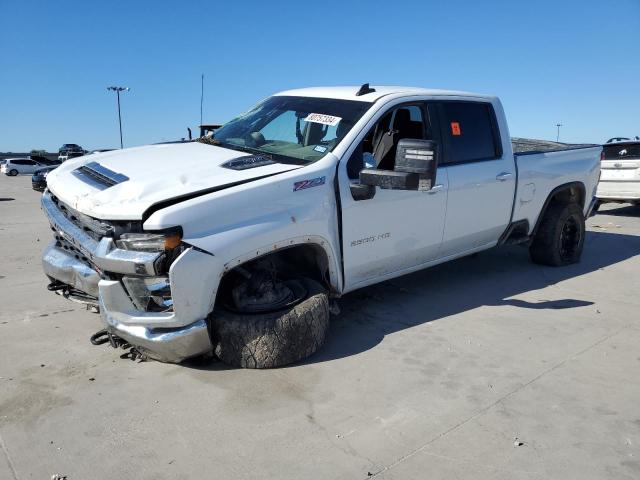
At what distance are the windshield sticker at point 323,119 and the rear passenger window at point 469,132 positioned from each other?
1.10m

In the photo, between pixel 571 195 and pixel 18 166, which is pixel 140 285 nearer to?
pixel 571 195

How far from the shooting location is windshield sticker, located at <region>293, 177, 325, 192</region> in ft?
12.2

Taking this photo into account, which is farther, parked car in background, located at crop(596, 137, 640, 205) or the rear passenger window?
parked car in background, located at crop(596, 137, 640, 205)

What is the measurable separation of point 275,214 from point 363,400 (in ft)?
4.21

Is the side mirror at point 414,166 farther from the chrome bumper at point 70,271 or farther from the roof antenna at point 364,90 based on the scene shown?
the chrome bumper at point 70,271

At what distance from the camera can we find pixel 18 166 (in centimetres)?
4131

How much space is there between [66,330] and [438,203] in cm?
318

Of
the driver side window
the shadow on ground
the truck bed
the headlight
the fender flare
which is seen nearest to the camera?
the headlight

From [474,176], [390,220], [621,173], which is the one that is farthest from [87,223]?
[621,173]

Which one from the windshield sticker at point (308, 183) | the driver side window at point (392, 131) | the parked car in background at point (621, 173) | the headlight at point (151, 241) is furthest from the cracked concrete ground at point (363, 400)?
the parked car in background at point (621, 173)

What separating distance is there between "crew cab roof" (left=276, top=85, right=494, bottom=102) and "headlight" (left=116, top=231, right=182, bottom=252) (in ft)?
6.75

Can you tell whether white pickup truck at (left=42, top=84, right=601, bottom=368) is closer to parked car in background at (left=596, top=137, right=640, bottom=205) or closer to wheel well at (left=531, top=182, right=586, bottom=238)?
wheel well at (left=531, top=182, right=586, bottom=238)

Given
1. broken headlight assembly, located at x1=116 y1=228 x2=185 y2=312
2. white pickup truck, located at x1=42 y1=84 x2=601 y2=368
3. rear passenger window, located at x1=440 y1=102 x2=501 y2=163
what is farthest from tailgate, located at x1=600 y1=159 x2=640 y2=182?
broken headlight assembly, located at x1=116 y1=228 x2=185 y2=312

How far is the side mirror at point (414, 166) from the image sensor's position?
3.60m
